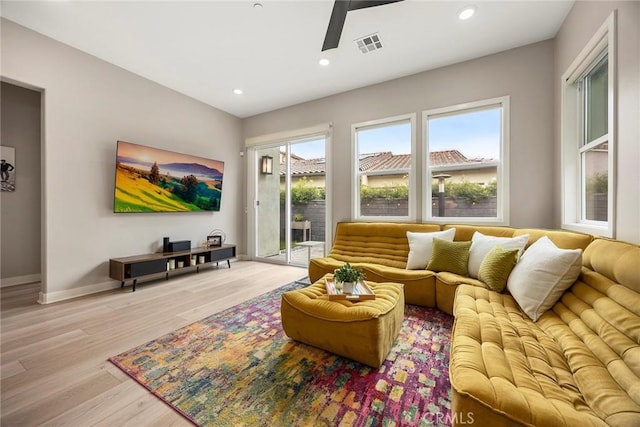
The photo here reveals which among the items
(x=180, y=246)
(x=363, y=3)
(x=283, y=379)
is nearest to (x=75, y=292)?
(x=180, y=246)

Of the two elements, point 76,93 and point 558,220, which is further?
point 76,93

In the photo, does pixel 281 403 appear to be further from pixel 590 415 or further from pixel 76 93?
pixel 76 93

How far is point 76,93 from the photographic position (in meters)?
2.93

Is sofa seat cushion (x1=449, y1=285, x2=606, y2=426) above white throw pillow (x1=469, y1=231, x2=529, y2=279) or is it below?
below

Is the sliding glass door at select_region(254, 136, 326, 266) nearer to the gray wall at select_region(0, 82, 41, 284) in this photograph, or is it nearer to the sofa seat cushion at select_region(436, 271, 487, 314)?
the sofa seat cushion at select_region(436, 271, 487, 314)

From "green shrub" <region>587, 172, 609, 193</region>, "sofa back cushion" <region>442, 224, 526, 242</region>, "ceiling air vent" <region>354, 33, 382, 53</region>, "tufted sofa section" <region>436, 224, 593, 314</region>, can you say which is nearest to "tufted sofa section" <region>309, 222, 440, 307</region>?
"tufted sofa section" <region>436, 224, 593, 314</region>

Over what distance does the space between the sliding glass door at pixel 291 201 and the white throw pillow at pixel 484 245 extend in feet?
7.74

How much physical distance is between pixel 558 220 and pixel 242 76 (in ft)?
13.9

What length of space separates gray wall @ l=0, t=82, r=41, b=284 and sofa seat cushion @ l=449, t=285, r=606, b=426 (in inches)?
209

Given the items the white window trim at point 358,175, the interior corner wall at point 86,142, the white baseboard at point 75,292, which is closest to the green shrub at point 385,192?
the white window trim at point 358,175

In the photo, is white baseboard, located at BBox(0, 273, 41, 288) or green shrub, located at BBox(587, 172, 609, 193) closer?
green shrub, located at BBox(587, 172, 609, 193)

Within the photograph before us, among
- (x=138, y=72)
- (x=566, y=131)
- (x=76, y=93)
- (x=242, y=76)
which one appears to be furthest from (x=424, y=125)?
(x=76, y=93)

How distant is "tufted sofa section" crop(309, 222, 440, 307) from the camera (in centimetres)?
253

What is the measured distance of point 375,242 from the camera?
3338 mm
